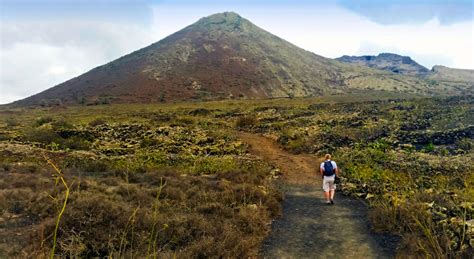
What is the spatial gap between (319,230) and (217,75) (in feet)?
279

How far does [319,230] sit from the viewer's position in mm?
9523

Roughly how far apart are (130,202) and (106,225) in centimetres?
Answer: 214

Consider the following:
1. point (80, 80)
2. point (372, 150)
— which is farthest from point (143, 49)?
point (372, 150)

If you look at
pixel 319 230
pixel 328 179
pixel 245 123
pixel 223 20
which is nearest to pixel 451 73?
pixel 223 20

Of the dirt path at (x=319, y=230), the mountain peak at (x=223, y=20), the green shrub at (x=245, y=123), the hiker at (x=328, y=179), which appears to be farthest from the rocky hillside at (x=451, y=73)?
the hiker at (x=328, y=179)

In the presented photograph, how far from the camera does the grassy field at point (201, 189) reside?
7.50 metres

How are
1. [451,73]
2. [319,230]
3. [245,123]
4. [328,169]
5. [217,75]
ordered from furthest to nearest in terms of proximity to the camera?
[451,73] → [217,75] → [245,123] → [328,169] → [319,230]

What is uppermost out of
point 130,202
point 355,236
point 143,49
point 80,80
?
point 143,49

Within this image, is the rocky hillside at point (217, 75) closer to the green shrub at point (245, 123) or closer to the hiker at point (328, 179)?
the green shrub at point (245, 123)

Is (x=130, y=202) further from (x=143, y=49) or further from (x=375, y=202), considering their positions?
(x=143, y=49)

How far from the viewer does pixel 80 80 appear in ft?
329

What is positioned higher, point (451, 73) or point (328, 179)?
point (451, 73)

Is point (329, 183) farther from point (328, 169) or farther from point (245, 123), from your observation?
point (245, 123)

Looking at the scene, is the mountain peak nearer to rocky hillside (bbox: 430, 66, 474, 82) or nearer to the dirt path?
rocky hillside (bbox: 430, 66, 474, 82)
